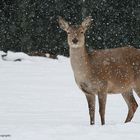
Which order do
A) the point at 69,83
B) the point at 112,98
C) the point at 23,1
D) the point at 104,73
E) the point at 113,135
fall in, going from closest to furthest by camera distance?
the point at 113,135, the point at 104,73, the point at 112,98, the point at 69,83, the point at 23,1

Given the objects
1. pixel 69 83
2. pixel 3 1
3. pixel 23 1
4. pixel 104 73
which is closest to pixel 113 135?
pixel 104 73

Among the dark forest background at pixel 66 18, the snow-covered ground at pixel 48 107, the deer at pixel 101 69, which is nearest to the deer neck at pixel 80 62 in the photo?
the deer at pixel 101 69

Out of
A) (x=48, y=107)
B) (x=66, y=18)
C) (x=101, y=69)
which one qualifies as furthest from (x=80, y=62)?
(x=66, y=18)

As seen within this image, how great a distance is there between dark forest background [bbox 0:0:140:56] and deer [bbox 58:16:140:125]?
63.6 ft

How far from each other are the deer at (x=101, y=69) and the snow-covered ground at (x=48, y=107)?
560mm

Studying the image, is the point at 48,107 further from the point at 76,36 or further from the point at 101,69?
the point at 76,36

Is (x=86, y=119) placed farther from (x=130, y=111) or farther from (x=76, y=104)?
(x=76, y=104)

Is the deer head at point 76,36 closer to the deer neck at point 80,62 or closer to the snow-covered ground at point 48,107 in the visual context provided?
the deer neck at point 80,62

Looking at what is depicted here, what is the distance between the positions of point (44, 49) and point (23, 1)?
278 cm

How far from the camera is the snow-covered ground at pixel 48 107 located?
8992 millimetres

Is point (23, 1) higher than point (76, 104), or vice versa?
point (23, 1)

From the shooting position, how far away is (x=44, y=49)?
Answer: 31.9 metres

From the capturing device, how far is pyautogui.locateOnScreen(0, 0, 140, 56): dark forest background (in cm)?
3119

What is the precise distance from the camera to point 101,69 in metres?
11.3
